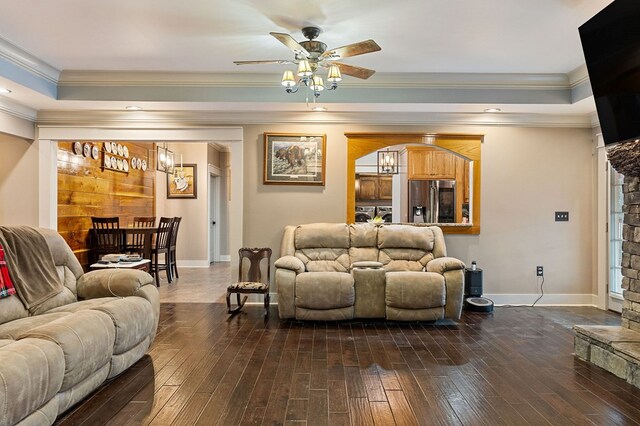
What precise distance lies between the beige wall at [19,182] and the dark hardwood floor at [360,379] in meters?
2.53

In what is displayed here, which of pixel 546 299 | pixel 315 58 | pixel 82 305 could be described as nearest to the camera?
pixel 82 305

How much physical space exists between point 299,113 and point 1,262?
335cm

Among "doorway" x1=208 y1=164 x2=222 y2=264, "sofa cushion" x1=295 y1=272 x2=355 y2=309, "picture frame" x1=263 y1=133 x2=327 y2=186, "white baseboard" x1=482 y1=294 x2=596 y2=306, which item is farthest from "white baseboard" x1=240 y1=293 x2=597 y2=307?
"doorway" x1=208 y1=164 x2=222 y2=264

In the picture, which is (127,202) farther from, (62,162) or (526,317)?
(526,317)

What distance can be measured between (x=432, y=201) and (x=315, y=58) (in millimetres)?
→ 4968

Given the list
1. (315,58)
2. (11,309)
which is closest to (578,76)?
(315,58)

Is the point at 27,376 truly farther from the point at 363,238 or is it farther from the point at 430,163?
the point at 430,163

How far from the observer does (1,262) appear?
2582 millimetres

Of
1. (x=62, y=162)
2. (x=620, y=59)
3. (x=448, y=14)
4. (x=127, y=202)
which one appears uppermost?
(x=448, y=14)

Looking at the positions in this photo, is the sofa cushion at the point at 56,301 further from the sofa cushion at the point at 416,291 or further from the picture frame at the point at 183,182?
the picture frame at the point at 183,182

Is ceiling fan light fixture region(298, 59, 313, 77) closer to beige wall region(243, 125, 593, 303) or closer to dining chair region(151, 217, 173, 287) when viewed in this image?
beige wall region(243, 125, 593, 303)

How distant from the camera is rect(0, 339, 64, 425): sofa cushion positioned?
1.69 meters

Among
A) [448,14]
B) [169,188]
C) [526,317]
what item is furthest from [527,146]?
[169,188]

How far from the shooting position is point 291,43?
295 cm
